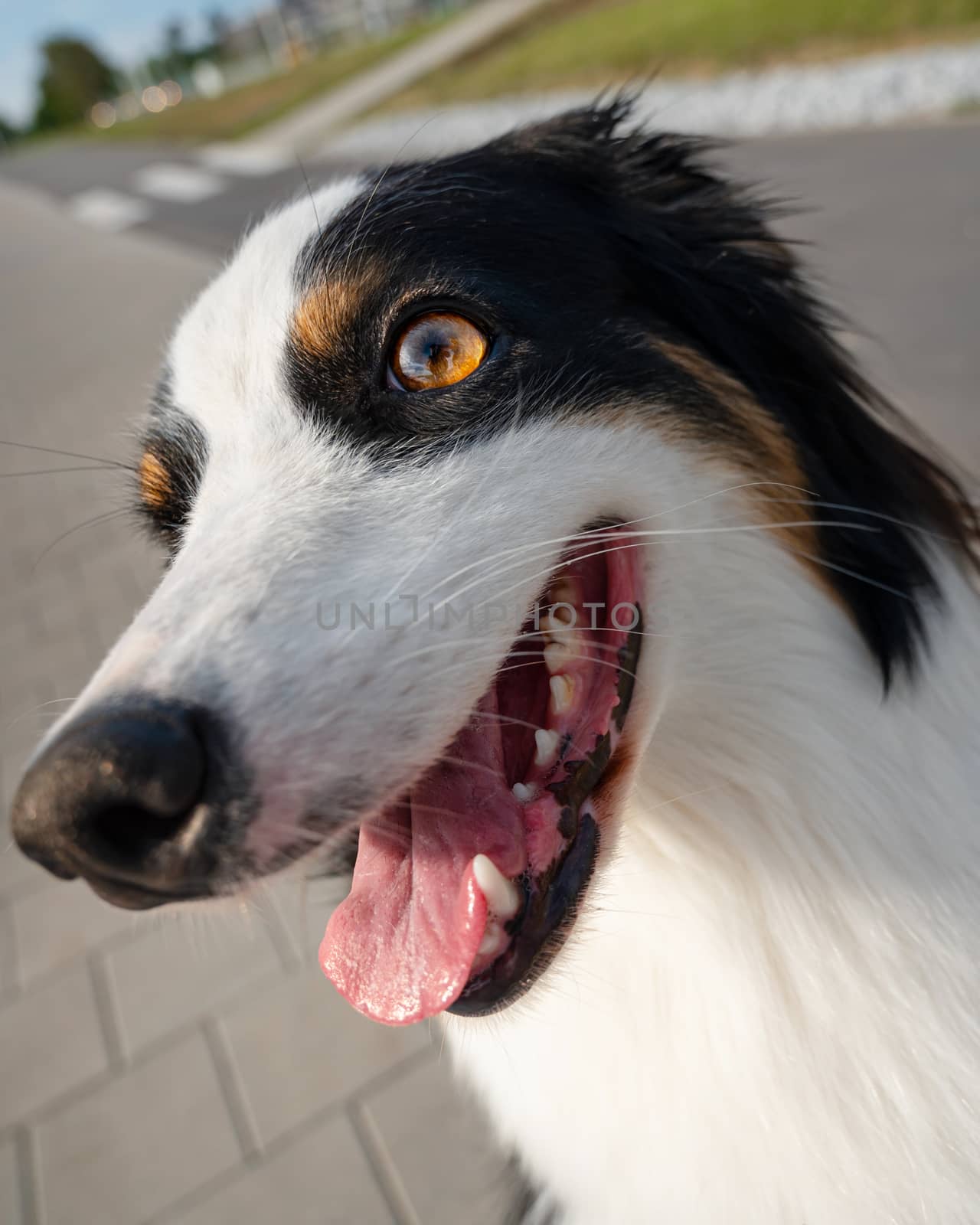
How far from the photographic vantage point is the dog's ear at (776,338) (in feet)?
5.59

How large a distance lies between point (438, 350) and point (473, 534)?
1.11 ft

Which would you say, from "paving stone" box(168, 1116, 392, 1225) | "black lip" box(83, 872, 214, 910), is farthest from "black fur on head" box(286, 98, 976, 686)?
"paving stone" box(168, 1116, 392, 1225)

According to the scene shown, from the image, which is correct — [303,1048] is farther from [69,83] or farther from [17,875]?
[69,83]

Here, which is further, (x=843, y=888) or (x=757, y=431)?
(x=757, y=431)

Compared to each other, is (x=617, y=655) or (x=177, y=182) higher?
(x=177, y=182)

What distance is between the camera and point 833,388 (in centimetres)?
179

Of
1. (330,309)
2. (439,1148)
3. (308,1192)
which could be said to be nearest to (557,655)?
(330,309)

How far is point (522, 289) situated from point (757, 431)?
1.67 ft

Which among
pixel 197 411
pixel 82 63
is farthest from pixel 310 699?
pixel 82 63

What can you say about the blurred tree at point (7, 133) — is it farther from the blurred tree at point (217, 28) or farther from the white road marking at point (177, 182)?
the white road marking at point (177, 182)

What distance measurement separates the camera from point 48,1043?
323 cm

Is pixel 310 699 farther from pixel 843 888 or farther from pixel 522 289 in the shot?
pixel 843 888

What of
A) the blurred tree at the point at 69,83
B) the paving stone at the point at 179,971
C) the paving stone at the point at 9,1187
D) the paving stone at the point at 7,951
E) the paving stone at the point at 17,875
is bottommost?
the paving stone at the point at 9,1187

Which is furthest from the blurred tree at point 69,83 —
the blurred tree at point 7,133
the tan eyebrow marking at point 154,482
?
the tan eyebrow marking at point 154,482
